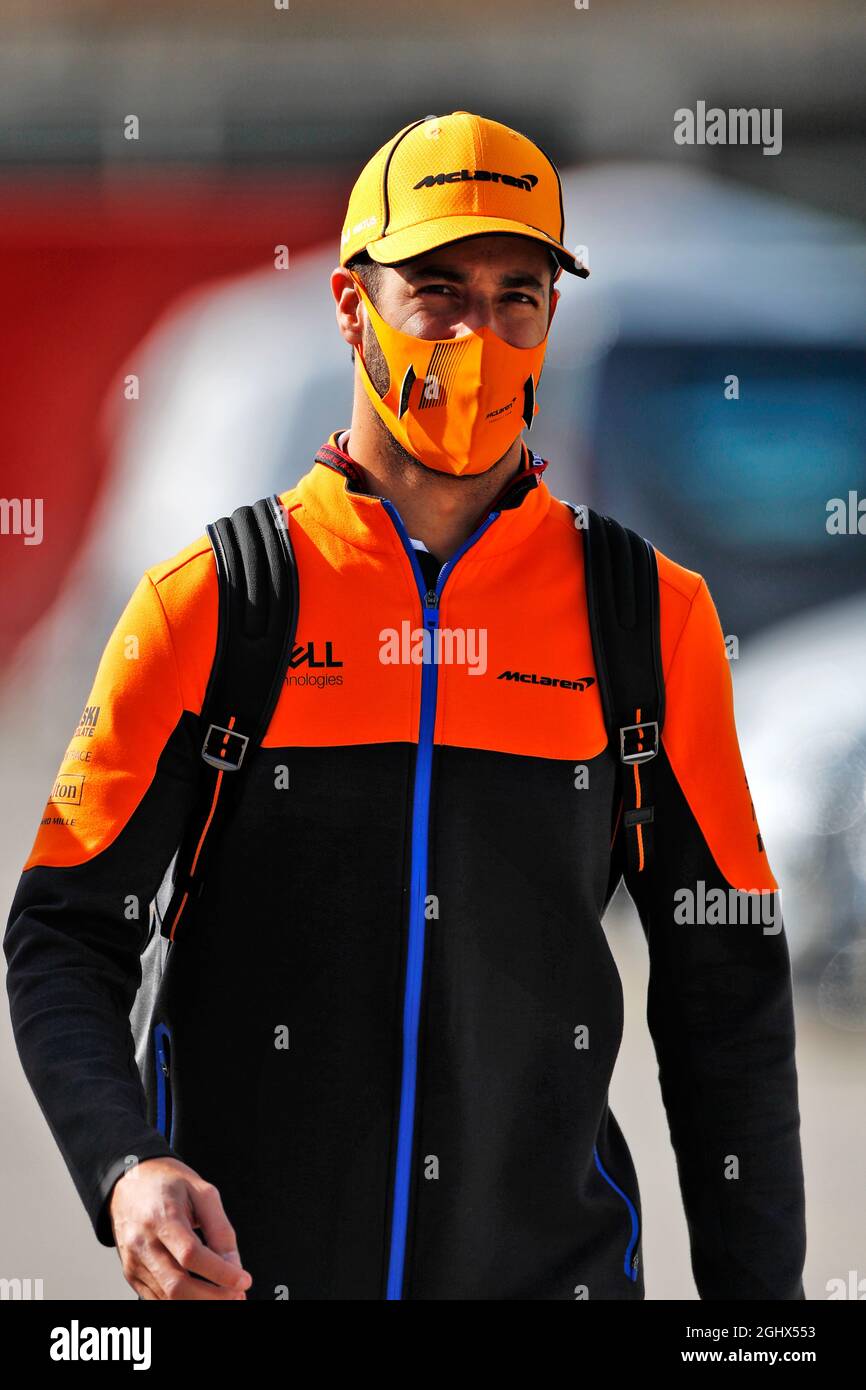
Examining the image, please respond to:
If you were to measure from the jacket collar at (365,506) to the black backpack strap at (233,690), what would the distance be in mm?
100

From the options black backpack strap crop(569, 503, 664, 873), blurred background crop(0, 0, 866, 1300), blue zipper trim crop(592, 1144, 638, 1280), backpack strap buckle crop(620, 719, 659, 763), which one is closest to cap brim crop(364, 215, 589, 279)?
black backpack strap crop(569, 503, 664, 873)

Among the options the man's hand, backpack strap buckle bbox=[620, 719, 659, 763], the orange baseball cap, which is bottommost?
the man's hand

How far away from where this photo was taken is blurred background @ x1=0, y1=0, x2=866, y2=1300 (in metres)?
3.85

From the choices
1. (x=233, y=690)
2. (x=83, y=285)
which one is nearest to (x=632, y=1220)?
(x=233, y=690)

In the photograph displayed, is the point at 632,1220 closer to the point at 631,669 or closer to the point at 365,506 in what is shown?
the point at 631,669

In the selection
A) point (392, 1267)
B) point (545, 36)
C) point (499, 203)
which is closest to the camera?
point (392, 1267)

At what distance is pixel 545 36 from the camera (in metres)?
3.88

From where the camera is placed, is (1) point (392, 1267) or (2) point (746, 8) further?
(2) point (746, 8)

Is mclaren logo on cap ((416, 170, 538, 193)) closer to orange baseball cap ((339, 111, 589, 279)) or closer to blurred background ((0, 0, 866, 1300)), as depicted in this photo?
orange baseball cap ((339, 111, 589, 279))

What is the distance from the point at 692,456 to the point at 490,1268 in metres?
2.80

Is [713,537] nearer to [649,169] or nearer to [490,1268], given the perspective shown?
[649,169]

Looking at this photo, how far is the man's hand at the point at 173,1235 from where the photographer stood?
113 centimetres
